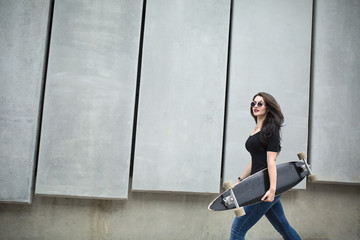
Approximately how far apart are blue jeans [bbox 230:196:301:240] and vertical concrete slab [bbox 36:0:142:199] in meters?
1.22

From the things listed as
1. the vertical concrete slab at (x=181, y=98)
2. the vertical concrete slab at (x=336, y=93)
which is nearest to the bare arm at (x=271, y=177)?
the vertical concrete slab at (x=181, y=98)

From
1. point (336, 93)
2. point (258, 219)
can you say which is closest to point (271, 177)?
point (258, 219)

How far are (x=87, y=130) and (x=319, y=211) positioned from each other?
8.89ft

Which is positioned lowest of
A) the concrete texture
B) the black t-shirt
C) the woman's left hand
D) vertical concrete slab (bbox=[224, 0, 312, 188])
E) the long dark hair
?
the concrete texture

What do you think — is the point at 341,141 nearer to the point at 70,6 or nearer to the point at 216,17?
the point at 216,17

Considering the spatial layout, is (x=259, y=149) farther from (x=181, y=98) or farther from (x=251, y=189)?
(x=181, y=98)

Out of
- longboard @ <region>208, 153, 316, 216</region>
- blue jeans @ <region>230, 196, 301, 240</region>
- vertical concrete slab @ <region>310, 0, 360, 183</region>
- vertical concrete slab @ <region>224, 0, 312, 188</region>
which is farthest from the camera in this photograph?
vertical concrete slab @ <region>310, 0, 360, 183</region>

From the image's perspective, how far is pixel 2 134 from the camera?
100 inches

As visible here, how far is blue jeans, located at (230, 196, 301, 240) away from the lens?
177 centimetres

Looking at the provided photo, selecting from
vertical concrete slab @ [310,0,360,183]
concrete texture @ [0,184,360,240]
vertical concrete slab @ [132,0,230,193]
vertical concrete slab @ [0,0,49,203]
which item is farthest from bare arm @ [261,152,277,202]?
vertical concrete slab @ [0,0,49,203]

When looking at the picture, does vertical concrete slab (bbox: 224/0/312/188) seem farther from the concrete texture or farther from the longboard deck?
the longboard deck

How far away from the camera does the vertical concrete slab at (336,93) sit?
3.01m

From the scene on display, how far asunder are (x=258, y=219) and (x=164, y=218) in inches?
51.7

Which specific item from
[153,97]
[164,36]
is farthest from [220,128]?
[164,36]
